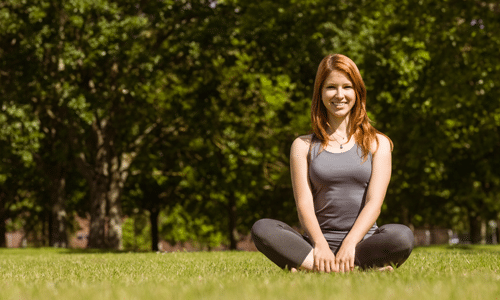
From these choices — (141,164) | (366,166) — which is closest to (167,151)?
(141,164)

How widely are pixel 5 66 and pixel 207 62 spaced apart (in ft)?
21.4

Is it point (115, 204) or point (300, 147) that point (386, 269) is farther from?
point (115, 204)

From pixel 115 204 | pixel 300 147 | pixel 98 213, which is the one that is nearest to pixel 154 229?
pixel 115 204

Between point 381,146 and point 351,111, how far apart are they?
0.47m

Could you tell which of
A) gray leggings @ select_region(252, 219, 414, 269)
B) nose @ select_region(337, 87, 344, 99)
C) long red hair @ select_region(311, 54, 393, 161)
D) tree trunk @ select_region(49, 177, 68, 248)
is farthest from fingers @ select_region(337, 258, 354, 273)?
tree trunk @ select_region(49, 177, 68, 248)

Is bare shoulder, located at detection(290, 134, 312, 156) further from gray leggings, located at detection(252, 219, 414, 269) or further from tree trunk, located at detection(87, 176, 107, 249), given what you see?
tree trunk, located at detection(87, 176, 107, 249)

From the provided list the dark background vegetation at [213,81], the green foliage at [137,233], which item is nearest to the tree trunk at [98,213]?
the dark background vegetation at [213,81]

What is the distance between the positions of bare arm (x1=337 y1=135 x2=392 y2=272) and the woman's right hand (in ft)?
0.19

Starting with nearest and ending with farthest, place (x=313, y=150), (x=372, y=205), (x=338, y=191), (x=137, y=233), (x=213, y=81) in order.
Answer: (x=372, y=205) → (x=338, y=191) → (x=313, y=150) → (x=213, y=81) → (x=137, y=233)

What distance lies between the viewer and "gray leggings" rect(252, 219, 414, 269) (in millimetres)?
5164

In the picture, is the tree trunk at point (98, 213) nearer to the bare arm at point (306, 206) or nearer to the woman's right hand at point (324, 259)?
the bare arm at point (306, 206)

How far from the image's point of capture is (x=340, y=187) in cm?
543

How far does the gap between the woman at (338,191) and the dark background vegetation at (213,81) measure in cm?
1201

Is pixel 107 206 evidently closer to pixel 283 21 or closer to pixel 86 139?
pixel 86 139
